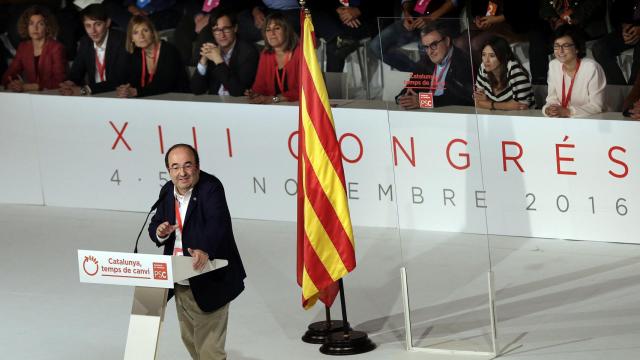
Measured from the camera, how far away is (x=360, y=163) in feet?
33.0

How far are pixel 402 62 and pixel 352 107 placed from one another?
296 cm

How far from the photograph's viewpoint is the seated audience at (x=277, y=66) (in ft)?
34.6

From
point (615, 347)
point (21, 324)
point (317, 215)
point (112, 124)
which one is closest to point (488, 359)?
point (615, 347)

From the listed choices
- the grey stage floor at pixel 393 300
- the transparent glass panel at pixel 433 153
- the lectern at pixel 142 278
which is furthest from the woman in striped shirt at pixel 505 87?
the lectern at pixel 142 278

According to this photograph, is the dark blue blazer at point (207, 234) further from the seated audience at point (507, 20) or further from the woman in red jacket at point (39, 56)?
the woman in red jacket at point (39, 56)

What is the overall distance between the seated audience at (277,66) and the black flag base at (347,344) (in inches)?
133

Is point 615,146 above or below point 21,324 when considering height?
above

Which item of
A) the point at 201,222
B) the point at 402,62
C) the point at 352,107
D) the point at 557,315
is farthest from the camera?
the point at 352,107

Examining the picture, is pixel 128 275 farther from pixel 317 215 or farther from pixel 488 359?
pixel 488 359

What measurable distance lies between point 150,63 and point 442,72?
15.4 feet

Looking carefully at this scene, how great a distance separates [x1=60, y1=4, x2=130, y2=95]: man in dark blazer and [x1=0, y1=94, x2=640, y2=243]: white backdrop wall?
31 centimetres

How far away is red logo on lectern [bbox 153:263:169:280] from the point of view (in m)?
5.71

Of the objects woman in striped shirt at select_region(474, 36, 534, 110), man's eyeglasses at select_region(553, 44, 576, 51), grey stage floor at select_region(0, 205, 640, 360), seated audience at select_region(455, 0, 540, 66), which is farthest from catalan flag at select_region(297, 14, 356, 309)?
Result: seated audience at select_region(455, 0, 540, 66)

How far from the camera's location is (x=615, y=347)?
7.21 meters
